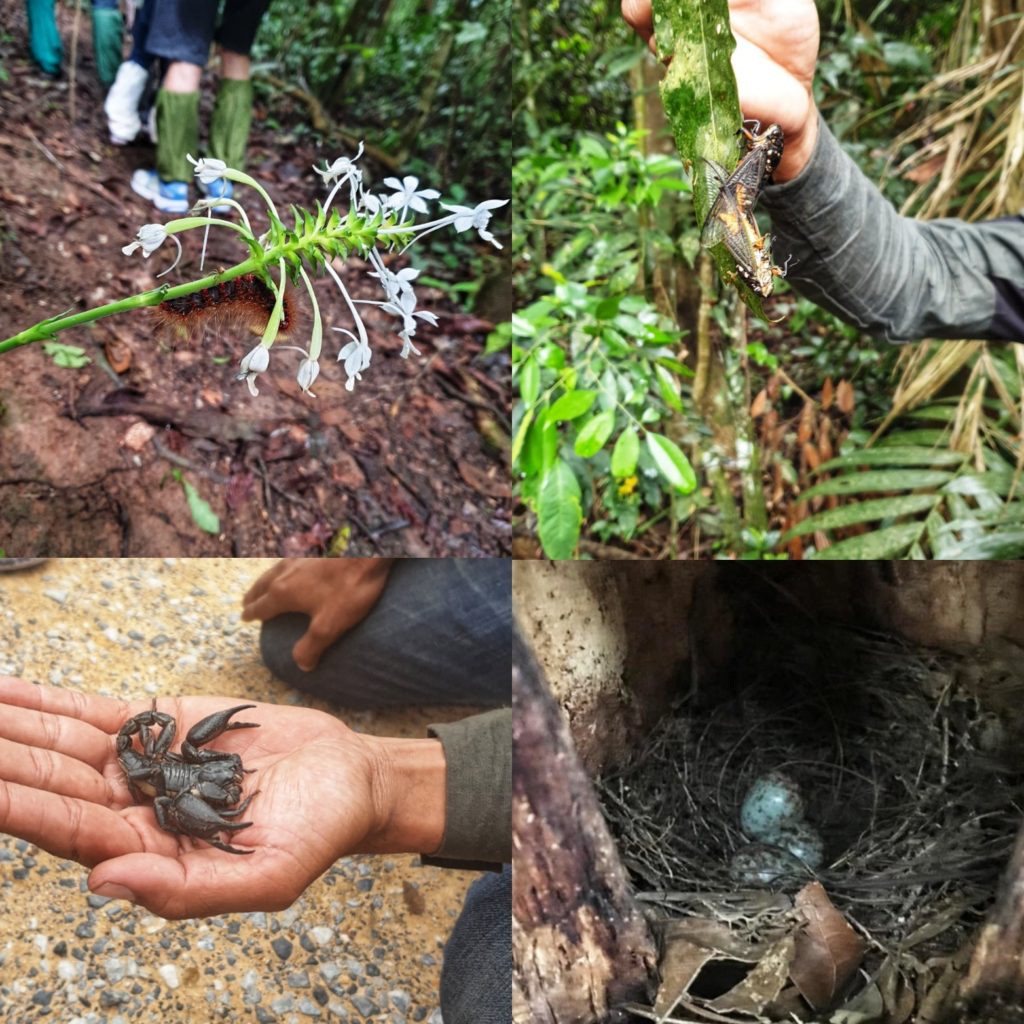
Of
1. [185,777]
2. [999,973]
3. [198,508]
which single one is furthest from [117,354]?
[999,973]

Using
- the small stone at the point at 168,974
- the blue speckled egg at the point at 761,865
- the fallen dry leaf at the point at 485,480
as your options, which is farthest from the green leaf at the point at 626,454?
the small stone at the point at 168,974

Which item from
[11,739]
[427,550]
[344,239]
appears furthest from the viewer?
[427,550]

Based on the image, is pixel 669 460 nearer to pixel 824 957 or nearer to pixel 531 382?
pixel 531 382

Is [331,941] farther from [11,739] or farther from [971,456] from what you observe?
[971,456]

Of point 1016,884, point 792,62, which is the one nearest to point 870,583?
point 1016,884

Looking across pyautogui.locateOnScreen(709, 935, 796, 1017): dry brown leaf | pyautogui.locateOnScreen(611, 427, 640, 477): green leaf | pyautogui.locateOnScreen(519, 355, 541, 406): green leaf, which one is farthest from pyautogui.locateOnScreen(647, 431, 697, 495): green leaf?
pyautogui.locateOnScreen(709, 935, 796, 1017): dry brown leaf

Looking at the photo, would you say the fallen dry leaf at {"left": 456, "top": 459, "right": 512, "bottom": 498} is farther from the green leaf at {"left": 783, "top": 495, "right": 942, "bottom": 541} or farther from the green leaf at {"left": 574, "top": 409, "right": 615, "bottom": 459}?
the green leaf at {"left": 783, "top": 495, "right": 942, "bottom": 541}
